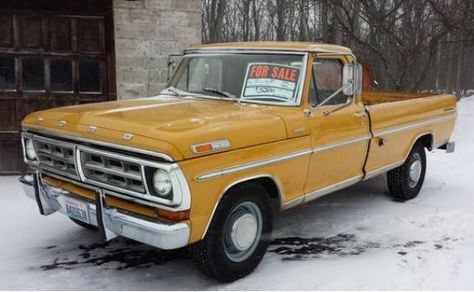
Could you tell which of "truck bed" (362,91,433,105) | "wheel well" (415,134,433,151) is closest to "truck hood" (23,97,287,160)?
"wheel well" (415,134,433,151)

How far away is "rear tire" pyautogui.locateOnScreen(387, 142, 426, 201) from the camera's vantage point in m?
6.28

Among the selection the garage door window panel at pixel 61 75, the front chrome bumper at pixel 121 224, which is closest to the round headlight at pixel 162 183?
the front chrome bumper at pixel 121 224

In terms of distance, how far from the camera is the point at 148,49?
326 inches

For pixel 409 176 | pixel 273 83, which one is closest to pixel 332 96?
pixel 273 83

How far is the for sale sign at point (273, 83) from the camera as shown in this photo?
459cm

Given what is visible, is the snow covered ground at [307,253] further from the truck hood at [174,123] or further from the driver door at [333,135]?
the truck hood at [174,123]

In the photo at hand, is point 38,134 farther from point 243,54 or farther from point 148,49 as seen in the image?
point 148,49

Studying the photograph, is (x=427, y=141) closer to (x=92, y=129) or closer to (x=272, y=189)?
(x=272, y=189)

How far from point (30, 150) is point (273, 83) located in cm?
225

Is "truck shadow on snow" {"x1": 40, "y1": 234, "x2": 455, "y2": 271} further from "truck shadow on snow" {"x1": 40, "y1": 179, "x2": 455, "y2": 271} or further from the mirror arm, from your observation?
the mirror arm

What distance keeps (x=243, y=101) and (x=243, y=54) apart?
1.73ft

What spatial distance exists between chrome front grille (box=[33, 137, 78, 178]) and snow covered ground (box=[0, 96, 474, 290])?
843 mm

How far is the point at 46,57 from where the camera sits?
786cm

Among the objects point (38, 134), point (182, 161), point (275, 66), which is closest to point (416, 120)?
point (275, 66)
